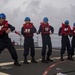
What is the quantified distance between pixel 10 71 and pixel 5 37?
1620 millimetres

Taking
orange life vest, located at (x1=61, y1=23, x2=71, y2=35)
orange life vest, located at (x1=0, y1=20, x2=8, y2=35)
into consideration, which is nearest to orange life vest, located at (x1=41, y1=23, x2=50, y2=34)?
orange life vest, located at (x1=61, y1=23, x2=71, y2=35)

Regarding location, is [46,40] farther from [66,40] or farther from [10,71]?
[10,71]

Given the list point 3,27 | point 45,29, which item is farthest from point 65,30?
point 3,27

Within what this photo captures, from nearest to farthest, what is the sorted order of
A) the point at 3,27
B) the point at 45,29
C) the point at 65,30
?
1. the point at 3,27
2. the point at 45,29
3. the point at 65,30

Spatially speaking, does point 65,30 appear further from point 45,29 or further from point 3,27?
point 3,27

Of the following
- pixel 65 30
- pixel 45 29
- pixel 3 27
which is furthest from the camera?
pixel 65 30

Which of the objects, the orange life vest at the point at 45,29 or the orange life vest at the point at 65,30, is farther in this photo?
the orange life vest at the point at 65,30

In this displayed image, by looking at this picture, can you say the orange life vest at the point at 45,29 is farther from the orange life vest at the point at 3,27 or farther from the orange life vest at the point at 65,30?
the orange life vest at the point at 3,27

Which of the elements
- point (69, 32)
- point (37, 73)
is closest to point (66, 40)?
point (69, 32)

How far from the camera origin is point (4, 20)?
11.5 meters

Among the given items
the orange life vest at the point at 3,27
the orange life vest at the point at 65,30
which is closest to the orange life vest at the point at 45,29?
the orange life vest at the point at 65,30

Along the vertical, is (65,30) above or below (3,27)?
below

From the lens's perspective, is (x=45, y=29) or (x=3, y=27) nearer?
(x=3, y=27)

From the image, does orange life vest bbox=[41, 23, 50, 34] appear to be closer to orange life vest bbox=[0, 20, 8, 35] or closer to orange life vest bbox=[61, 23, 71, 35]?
orange life vest bbox=[61, 23, 71, 35]
